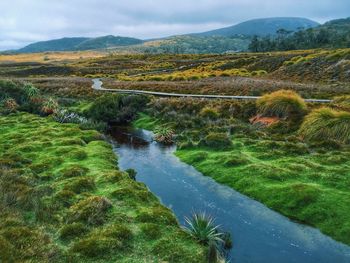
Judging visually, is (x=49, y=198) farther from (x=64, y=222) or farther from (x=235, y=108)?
(x=235, y=108)

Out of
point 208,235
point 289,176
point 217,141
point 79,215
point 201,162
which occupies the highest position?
point 79,215

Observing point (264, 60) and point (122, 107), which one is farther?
point (264, 60)

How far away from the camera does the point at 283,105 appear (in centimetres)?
4441

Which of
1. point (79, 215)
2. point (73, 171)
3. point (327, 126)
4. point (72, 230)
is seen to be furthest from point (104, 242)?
point (327, 126)

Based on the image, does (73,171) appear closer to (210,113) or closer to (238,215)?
(238,215)

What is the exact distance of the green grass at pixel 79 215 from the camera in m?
17.8

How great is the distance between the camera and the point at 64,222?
20844 millimetres

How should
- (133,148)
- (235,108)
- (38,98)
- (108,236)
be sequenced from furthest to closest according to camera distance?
1. (38,98)
2. (235,108)
3. (133,148)
4. (108,236)

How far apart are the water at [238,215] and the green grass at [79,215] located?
2.35 m

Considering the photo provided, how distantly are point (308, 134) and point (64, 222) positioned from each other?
82.3 feet

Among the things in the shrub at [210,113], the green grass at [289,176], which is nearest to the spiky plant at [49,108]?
the shrub at [210,113]

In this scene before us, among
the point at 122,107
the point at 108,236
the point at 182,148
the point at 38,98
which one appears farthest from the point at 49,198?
the point at 38,98

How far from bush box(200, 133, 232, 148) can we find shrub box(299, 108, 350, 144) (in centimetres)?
737

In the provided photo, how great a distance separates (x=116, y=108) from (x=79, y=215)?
3935cm
